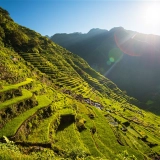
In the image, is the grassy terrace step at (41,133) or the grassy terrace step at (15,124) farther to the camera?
the grassy terrace step at (41,133)

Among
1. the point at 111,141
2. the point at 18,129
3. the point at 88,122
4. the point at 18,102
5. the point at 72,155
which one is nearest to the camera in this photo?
the point at 72,155

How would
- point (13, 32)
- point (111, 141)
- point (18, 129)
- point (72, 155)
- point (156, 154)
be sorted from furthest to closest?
point (13, 32) → point (156, 154) → point (111, 141) → point (18, 129) → point (72, 155)

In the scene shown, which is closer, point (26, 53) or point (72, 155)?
point (72, 155)

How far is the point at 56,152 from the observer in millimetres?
34969

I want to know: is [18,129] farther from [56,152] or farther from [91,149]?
[91,149]

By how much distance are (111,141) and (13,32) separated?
123090 millimetres

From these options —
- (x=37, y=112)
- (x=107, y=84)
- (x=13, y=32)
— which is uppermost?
(x=13, y=32)

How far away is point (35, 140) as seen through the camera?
35375 mm

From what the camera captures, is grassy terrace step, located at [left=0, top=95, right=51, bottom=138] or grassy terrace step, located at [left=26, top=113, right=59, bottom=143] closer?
grassy terrace step, located at [left=0, top=95, right=51, bottom=138]

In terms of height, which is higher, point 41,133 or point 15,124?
point 15,124

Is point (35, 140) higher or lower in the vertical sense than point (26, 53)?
lower

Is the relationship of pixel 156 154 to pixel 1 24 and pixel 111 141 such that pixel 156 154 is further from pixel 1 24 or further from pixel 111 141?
pixel 1 24

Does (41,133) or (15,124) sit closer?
(15,124)

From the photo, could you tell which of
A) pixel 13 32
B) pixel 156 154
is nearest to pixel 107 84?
pixel 13 32
